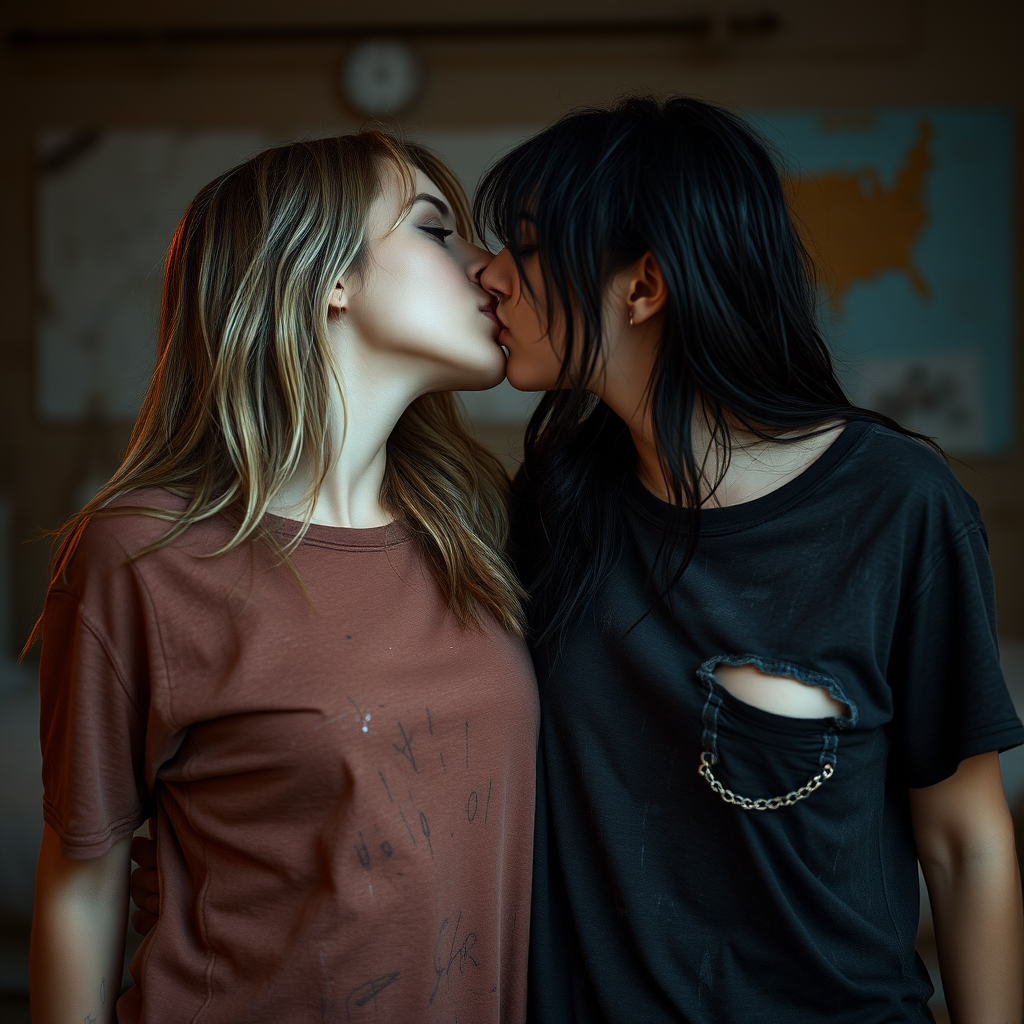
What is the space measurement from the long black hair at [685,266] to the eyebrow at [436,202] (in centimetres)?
13

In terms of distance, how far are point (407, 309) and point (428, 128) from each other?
2.74 m

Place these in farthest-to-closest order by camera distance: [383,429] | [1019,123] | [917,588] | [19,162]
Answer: [19,162] → [1019,123] → [383,429] → [917,588]

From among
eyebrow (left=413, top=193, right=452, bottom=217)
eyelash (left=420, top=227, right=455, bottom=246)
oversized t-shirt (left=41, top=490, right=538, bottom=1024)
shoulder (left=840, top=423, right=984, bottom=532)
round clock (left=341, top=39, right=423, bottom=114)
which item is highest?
round clock (left=341, top=39, right=423, bottom=114)

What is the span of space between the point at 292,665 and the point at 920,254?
325cm

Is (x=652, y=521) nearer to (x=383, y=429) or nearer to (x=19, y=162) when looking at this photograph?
(x=383, y=429)

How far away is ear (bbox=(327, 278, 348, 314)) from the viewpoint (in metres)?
1.16

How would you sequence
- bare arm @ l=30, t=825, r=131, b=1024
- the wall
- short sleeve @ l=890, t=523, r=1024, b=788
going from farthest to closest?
the wall < bare arm @ l=30, t=825, r=131, b=1024 < short sleeve @ l=890, t=523, r=1024, b=788

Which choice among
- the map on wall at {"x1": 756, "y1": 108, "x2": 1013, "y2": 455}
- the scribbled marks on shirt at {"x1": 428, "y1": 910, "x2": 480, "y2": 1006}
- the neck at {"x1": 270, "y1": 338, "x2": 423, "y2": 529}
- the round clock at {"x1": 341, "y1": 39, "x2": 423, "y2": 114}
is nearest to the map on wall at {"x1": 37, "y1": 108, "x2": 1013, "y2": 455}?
the map on wall at {"x1": 756, "y1": 108, "x2": 1013, "y2": 455}

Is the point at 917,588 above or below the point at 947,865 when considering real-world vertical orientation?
above

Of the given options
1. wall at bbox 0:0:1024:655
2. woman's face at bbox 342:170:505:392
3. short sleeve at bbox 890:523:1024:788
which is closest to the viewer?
short sleeve at bbox 890:523:1024:788

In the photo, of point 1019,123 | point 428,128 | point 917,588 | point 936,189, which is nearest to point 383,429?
point 917,588

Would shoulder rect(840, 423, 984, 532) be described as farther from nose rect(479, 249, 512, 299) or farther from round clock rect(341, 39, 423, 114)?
round clock rect(341, 39, 423, 114)

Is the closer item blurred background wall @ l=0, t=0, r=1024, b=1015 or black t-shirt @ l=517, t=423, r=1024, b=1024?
black t-shirt @ l=517, t=423, r=1024, b=1024

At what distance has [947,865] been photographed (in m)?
1.04
